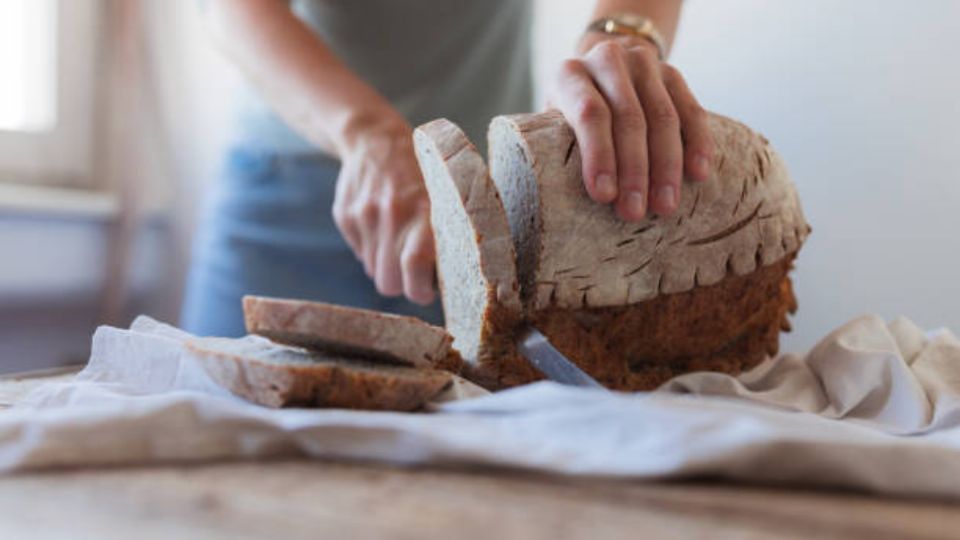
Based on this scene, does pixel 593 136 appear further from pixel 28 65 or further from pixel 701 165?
pixel 28 65

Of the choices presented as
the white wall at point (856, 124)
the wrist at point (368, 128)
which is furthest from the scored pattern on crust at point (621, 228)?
the white wall at point (856, 124)

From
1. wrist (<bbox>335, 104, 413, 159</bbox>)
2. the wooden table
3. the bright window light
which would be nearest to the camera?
the wooden table

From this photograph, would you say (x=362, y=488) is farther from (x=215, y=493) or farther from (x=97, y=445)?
(x=97, y=445)

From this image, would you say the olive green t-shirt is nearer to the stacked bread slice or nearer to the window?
the stacked bread slice

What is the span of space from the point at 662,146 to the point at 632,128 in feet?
0.14

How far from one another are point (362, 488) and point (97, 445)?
0.20m

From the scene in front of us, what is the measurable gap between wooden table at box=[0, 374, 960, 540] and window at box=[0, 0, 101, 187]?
8.51ft

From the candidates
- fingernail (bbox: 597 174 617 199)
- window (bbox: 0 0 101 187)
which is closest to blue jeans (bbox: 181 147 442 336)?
fingernail (bbox: 597 174 617 199)

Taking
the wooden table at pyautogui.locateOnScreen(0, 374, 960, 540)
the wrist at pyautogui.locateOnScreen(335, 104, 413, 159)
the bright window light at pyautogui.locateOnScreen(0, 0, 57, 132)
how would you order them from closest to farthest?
the wooden table at pyautogui.locateOnScreen(0, 374, 960, 540), the wrist at pyautogui.locateOnScreen(335, 104, 413, 159), the bright window light at pyautogui.locateOnScreen(0, 0, 57, 132)

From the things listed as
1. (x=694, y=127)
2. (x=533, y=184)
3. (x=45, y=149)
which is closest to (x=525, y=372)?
(x=533, y=184)

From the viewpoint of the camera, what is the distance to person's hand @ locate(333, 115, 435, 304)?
1.28 meters

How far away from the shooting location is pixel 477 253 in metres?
0.95

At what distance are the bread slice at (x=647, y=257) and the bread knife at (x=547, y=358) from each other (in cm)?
2

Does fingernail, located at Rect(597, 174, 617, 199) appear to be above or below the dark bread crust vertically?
above
